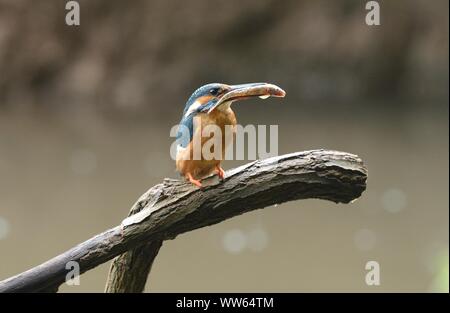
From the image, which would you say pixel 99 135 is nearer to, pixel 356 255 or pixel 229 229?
pixel 229 229

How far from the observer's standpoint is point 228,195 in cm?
88

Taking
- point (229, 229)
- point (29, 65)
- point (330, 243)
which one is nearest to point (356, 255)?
point (330, 243)

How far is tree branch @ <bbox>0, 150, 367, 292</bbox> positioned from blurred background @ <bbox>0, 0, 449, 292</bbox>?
4.98 feet

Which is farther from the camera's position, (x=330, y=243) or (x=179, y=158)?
(x=330, y=243)

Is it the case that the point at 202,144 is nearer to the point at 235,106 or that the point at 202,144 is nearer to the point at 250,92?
the point at 250,92

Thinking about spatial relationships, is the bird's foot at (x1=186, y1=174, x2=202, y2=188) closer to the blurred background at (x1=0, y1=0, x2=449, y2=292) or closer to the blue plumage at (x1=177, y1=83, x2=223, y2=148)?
the blue plumage at (x1=177, y1=83, x2=223, y2=148)

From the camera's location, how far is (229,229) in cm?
276

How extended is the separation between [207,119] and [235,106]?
3.86 m

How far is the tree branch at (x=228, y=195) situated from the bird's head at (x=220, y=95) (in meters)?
0.09

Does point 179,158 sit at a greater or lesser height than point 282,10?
lesser

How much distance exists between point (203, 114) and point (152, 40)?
15.1 ft

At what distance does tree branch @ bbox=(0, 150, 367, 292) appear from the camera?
2.82 ft
